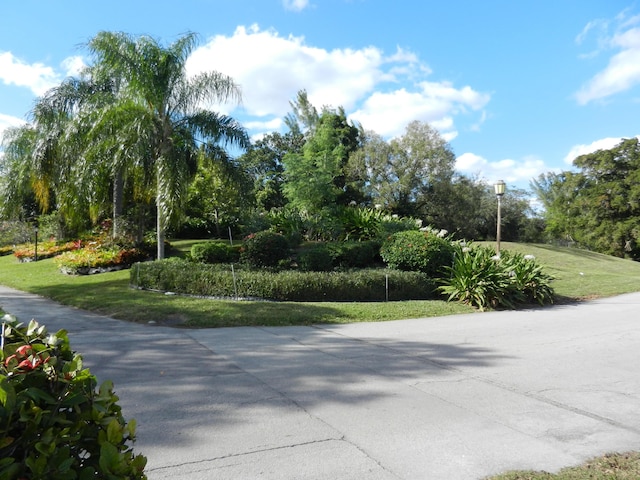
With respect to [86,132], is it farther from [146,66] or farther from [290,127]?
[290,127]

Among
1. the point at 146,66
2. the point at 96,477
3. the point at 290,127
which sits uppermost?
the point at 290,127

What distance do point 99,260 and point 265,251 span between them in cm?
781

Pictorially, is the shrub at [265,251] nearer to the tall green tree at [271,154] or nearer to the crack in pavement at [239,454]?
the crack in pavement at [239,454]

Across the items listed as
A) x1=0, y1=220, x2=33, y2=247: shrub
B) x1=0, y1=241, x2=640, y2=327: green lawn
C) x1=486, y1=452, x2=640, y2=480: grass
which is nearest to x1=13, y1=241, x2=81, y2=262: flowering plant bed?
x1=0, y1=220, x2=33, y2=247: shrub

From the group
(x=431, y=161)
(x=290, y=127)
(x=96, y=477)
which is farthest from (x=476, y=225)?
(x=96, y=477)

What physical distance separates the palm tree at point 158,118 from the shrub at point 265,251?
112 inches

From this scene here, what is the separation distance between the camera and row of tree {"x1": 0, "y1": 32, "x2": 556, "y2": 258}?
51.6 feet

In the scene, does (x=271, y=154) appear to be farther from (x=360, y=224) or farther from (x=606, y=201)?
Result: (x=606, y=201)

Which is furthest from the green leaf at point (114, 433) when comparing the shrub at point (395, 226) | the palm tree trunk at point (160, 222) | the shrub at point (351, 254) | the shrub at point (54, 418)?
the shrub at point (395, 226)

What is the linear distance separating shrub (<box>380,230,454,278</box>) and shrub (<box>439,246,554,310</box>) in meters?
0.70

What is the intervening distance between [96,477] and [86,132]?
18.5 metres

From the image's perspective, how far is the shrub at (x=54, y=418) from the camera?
1519 mm

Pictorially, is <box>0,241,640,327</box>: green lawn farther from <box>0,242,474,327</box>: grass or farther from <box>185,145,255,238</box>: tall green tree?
<box>185,145,255,238</box>: tall green tree

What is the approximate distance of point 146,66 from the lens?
1579cm
